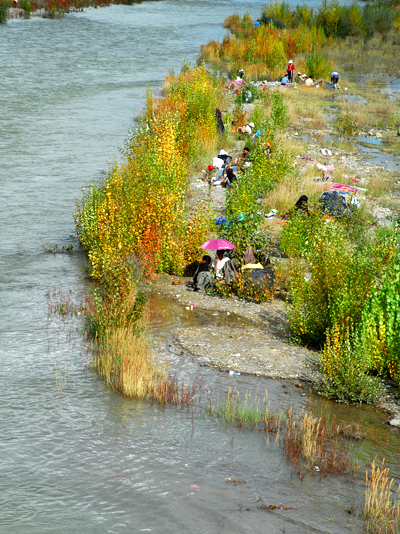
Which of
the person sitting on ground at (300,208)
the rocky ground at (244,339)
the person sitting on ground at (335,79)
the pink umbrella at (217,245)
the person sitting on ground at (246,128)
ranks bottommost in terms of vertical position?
the rocky ground at (244,339)

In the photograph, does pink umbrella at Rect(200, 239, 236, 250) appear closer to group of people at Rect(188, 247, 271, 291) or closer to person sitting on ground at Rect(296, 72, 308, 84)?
group of people at Rect(188, 247, 271, 291)

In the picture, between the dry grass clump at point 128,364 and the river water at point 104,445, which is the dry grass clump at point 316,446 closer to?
the river water at point 104,445

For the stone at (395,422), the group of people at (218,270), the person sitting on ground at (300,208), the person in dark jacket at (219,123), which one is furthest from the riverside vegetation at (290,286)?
the person in dark jacket at (219,123)

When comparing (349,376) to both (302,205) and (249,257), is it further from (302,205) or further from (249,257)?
(302,205)

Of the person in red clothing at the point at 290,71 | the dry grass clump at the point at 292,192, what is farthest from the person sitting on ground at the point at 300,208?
Answer: the person in red clothing at the point at 290,71

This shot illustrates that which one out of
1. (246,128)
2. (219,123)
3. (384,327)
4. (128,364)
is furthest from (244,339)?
(246,128)

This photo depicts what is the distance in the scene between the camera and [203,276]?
1158 cm

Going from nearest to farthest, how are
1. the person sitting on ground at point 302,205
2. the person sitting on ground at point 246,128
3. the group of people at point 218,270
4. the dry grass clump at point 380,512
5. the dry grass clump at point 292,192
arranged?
the dry grass clump at point 380,512 → the group of people at point 218,270 → the person sitting on ground at point 302,205 → the dry grass clump at point 292,192 → the person sitting on ground at point 246,128

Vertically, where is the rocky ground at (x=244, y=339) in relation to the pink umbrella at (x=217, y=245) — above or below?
below

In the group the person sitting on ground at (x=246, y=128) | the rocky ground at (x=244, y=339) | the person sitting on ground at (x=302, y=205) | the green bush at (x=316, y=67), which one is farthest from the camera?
the green bush at (x=316, y=67)

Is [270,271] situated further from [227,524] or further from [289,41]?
[289,41]

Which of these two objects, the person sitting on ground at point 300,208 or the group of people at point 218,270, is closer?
the group of people at point 218,270

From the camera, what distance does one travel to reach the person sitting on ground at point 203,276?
11.6 m

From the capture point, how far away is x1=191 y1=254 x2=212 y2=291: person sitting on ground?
11.6 m
